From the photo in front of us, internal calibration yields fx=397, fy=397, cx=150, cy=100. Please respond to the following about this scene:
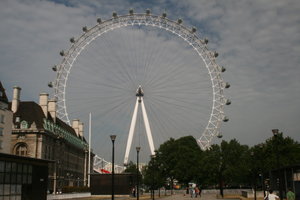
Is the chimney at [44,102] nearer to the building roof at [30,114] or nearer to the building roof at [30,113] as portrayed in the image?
the building roof at [30,114]

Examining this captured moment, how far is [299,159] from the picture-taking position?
81.3 m

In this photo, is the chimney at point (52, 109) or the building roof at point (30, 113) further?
the chimney at point (52, 109)

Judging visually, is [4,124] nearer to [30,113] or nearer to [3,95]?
[3,95]

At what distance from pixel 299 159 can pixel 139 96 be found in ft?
119

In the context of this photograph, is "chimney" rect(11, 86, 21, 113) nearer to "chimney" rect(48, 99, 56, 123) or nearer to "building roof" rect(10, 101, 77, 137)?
"building roof" rect(10, 101, 77, 137)

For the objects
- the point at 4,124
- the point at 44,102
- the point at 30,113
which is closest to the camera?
the point at 4,124

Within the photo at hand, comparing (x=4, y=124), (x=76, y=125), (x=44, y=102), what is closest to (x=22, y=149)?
(x=4, y=124)

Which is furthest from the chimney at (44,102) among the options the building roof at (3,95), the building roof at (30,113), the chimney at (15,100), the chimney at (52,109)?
the building roof at (3,95)

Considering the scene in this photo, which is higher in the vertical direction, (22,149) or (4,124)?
(4,124)

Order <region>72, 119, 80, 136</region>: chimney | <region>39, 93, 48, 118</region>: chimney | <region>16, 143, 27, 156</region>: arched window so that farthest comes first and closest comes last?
<region>72, 119, 80, 136</region>: chimney < <region>39, 93, 48, 118</region>: chimney < <region>16, 143, 27, 156</region>: arched window

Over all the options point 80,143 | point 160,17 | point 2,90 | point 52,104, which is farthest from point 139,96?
point 80,143

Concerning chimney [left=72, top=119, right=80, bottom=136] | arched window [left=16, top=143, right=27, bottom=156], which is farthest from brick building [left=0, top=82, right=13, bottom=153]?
chimney [left=72, top=119, right=80, bottom=136]

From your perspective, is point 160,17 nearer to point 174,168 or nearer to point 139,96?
point 139,96

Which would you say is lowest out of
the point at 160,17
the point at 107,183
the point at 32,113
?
the point at 107,183
